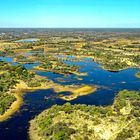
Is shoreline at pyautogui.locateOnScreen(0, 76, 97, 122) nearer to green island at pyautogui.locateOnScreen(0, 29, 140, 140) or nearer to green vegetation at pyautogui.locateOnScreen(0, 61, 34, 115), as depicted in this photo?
green island at pyautogui.locateOnScreen(0, 29, 140, 140)

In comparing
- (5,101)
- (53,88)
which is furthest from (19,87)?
(5,101)

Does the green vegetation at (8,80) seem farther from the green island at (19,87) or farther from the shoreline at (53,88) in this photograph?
the shoreline at (53,88)

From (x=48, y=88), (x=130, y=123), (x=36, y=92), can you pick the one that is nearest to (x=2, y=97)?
(x=36, y=92)

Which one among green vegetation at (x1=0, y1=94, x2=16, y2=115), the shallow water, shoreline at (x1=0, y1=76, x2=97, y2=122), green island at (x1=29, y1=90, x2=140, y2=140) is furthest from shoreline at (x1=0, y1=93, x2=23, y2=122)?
green island at (x1=29, y1=90, x2=140, y2=140)

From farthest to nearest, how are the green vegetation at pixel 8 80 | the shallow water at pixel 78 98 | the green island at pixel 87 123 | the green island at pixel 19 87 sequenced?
the green vegetation at pixel 8 80 < the green island at pixel 19 87 < the shallow water at pixel 78 98 < the green island at pixel 87 123

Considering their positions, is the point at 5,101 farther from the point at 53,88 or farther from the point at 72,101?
the point at 53,88

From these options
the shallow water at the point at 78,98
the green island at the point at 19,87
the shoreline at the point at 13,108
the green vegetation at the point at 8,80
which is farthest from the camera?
the green vegetation at the point at 8,80

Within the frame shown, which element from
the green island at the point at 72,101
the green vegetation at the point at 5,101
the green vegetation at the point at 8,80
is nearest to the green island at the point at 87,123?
the green island at the point at 72,101
